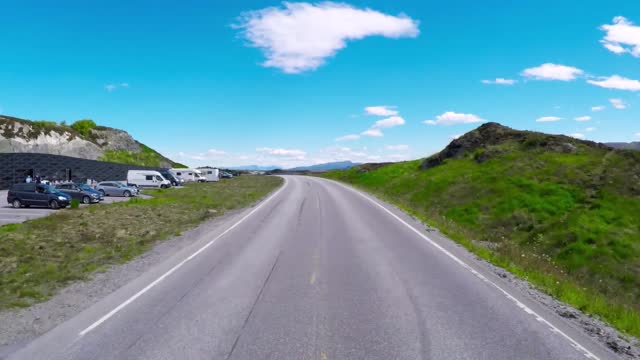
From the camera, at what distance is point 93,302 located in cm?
974

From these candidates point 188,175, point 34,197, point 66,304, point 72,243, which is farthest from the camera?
point 188,175

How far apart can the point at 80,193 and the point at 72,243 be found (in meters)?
20.5

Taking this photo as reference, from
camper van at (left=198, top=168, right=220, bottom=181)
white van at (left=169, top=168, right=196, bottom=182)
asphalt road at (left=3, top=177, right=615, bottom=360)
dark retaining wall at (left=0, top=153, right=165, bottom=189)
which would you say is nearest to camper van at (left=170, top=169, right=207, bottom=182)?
white van at (left=169, top=168, right=196, bottom=182)

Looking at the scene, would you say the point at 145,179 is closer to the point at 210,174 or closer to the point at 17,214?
the point at 210,174

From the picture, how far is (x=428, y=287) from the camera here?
1080 centimetres

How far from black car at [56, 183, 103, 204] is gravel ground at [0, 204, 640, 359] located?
25334mm

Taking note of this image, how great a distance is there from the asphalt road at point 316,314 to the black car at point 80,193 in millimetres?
25296

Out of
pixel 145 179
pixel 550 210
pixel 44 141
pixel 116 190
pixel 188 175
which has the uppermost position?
pixel 44 141

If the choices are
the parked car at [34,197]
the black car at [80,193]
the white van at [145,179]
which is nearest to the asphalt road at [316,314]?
the parked car at [34,197]

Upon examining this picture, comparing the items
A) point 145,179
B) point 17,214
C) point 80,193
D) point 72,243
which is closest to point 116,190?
point 80,193

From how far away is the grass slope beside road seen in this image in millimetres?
11664

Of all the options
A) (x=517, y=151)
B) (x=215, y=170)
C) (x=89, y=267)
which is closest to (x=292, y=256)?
(x=89, y=267)

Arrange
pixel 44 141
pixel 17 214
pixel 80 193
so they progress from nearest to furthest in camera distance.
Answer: pixel 17 214
pixel 80 193
pixel 44 141

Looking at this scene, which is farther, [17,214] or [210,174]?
[210,174]
